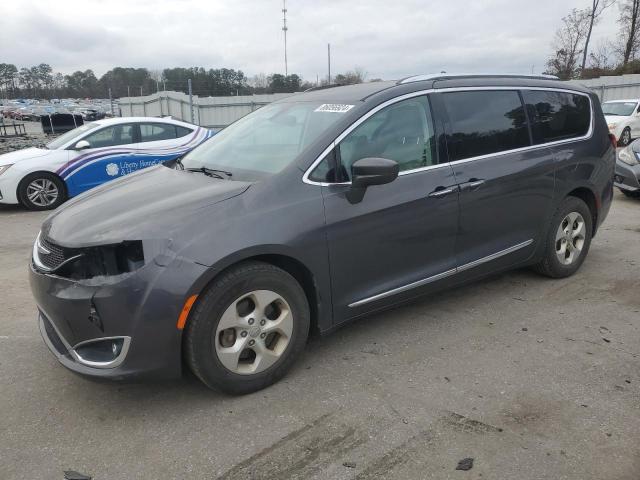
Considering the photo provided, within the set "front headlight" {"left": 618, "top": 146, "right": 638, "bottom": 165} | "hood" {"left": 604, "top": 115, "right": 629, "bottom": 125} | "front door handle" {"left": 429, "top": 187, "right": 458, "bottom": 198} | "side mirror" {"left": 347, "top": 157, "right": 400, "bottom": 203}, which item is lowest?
"front headlight" {"left": 618, "top": 146, "right": 638, "bottom": 165}

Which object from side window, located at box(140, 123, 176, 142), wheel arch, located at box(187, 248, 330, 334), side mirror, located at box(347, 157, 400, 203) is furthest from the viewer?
side window, located at box(140, 123, 176, 142)

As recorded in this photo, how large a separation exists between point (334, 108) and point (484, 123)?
121 cm

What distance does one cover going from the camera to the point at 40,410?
9.66 ft

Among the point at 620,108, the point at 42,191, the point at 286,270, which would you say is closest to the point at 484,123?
the point at 286,270

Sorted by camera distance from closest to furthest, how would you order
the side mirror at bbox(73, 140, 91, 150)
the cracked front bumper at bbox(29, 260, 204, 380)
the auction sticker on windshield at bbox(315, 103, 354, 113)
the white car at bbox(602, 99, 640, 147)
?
1. the cracked front bumper at bbox(29, 260, 204, 380)
2. the auction sticker on windshield at bbox(315, 103, 354, 113)
3. the side mirror at bbox(73, 140, 91, 150)
4. the white car at bbox(602, 99, 640, 147)

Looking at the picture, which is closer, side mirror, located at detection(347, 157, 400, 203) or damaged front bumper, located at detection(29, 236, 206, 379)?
damaged front bumper, located at detection(29, 236, 206, 379)

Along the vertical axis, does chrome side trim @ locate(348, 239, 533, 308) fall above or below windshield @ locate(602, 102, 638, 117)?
below

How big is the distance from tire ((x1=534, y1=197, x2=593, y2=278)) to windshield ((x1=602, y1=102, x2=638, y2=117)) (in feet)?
44.9

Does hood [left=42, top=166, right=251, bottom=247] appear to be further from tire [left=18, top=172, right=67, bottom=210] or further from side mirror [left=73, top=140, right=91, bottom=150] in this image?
tire [left=18, top=172, right=67, bottom=210]

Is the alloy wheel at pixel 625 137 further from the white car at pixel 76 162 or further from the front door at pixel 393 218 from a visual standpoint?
the front door at pixel 393 218

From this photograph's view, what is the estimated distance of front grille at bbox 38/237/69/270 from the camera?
2799 millimetres

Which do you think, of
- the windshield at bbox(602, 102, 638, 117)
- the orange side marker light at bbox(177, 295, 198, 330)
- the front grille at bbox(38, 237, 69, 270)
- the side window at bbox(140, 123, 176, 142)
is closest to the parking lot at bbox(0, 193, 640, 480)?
the orange side marker light at bbox(177, 295, 198, 330)

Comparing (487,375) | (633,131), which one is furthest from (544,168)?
(633,131)

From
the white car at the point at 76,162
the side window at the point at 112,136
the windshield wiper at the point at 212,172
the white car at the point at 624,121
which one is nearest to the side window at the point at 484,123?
the windshield wiper at the point at 212,172
